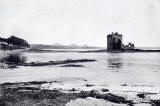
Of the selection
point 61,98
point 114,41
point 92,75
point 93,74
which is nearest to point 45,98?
point 61,98

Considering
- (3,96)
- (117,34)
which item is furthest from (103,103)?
(117,34)

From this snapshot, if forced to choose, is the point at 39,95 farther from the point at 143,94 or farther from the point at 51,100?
the point at 143,94

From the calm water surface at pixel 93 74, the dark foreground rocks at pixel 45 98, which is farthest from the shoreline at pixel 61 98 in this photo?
the calm water surface at pixel 93 74

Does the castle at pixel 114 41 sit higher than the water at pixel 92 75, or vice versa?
the castle at pixel 114 41

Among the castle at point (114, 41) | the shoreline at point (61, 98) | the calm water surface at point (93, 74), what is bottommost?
the calm water surface at point (93, 74)

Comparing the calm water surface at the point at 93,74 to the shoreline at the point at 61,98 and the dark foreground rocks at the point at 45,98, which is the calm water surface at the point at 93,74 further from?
the dark foreground rocks at the point at 45,98

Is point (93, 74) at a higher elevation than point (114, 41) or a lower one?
lower

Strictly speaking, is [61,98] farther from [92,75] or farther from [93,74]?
[93,74]

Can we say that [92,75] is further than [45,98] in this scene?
Yes
